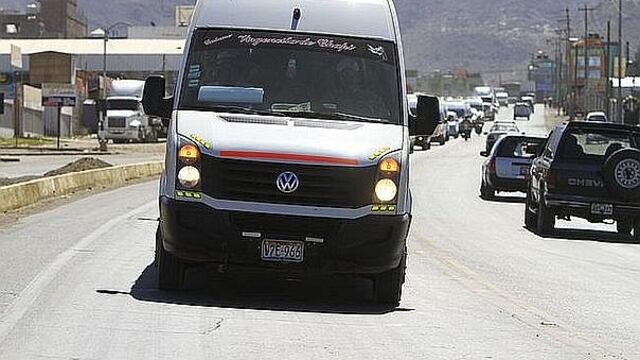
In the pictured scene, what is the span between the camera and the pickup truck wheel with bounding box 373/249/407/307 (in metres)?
12.2

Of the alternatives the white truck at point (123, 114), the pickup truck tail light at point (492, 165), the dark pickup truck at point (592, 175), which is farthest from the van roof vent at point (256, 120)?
the white truck at point (123, 114)

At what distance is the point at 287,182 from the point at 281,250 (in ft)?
1.94

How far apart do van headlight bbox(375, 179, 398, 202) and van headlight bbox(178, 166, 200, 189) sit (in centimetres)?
155

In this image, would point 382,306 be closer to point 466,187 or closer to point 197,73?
point 197,73

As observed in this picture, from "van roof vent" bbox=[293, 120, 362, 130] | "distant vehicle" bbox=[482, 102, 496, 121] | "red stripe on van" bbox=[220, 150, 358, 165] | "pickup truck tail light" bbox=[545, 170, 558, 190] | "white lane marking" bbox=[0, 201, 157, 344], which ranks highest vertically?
"distant vehicle" bbox=[482, 102, 496, 121]

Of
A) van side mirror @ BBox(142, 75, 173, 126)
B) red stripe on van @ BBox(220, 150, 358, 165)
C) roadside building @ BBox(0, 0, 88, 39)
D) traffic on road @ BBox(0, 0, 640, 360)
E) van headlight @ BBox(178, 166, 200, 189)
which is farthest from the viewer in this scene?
roadside building @ BBox(0, 0, 88, 39)

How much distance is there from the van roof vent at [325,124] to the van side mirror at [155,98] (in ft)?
4.49

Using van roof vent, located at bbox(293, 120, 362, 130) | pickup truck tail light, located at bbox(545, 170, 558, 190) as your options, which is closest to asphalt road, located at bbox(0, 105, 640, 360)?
van roof vent, located at bbox(293, 120, 362, 130)

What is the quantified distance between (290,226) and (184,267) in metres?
1.29

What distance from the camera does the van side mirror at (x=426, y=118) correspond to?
509 inches

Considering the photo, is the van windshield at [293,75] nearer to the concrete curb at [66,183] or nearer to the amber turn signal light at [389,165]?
the amber turn signal light at [389,165]

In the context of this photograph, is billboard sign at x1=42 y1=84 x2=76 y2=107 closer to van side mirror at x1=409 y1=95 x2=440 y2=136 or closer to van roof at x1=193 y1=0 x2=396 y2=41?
van roof at x1=193 y1=0 x2=396 y2=41

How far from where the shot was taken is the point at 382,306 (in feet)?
40.3

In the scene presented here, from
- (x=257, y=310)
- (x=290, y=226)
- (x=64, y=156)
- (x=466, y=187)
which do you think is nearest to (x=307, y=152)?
(x=290, y=226)
